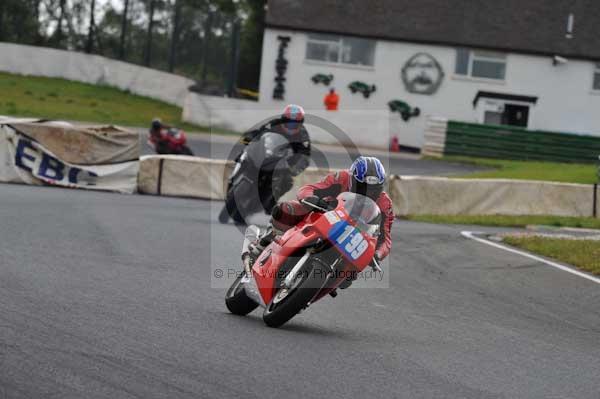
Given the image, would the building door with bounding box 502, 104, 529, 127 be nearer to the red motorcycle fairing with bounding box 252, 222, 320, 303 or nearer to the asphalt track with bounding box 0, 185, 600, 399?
the asphalt track with bounding box 0, 185, 600, 399

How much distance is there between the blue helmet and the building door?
117 feet

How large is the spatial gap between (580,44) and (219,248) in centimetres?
3306

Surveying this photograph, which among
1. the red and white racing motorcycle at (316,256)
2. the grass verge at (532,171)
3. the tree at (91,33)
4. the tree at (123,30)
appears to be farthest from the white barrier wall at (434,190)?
the tree at (91,33)

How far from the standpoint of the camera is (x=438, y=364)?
7043 mm

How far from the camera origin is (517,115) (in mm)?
43156

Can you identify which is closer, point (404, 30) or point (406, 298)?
point (406, 298)

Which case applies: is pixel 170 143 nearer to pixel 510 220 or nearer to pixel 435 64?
pixel 510 220

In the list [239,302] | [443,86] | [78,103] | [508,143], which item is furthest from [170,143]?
[443,86]

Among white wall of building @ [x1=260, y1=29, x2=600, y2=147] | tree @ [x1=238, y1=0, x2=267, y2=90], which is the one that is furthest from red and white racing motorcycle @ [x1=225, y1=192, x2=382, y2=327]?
tree @ [x1=238, y1=0, x2=267, y2=90]

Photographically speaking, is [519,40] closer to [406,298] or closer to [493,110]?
[493,110]

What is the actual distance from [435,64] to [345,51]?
133 inches

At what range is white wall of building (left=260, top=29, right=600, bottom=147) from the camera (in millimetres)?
42344

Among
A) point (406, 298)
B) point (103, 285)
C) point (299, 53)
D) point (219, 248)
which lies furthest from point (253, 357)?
point (299, 53)

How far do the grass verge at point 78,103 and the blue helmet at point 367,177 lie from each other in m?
27.3
